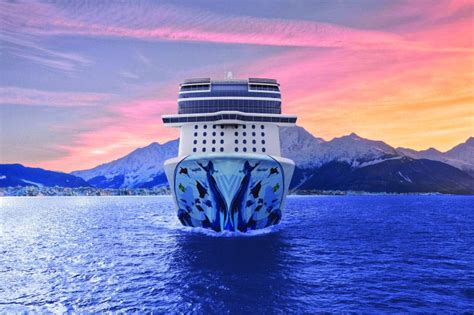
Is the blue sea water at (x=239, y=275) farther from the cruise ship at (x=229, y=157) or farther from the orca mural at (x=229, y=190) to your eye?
the cruise ship at (x=229, y=157)

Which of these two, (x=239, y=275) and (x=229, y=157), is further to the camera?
(x=229, y=157)

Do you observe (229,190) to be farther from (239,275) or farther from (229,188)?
(239,275)

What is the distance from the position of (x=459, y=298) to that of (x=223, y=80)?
31.4 meters

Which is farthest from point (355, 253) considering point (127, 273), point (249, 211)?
point (127, 273)

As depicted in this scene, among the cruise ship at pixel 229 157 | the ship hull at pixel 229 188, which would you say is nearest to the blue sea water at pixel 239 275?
the ship hull at pixel 229 188

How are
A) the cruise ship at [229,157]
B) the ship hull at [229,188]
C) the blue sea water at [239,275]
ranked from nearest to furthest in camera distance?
the blue sea water at [239,275] < the ship hull at [229,188] < the cruise ship at [229,157]

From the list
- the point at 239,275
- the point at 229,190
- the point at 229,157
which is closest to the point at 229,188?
the point at 229,190

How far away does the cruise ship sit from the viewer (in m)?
32.0

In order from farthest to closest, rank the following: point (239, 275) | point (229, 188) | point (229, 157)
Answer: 1. point (229, 188)
2. point (229, 157)
3. point (239, 275)

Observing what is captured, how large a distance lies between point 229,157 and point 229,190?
9.91ft

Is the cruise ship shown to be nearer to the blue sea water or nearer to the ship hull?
the ship hull

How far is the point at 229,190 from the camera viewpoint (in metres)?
31.9

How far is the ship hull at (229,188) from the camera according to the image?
104ft

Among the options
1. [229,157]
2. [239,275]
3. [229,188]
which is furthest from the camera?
[229,188]
